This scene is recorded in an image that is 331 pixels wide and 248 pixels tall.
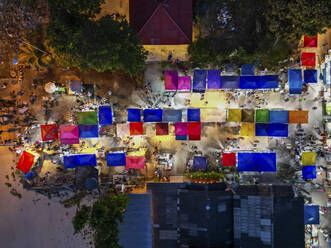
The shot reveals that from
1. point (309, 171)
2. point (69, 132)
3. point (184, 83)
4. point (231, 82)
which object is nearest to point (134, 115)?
point (184, 83)

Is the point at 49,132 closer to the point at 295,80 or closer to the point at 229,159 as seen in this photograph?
the point at 229,159

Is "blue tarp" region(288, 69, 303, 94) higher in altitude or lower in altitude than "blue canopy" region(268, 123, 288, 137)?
higher

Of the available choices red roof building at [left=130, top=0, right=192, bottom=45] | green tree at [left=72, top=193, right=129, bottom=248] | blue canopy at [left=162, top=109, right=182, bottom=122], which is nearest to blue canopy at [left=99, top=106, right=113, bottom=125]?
blue canopy at [left=162, top=109, right=182, bottom=122]

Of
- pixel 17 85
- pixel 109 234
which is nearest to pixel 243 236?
pixel 109 234

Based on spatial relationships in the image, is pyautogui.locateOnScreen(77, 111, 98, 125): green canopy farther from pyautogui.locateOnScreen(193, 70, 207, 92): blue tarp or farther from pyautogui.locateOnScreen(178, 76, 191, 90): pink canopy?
pyautogui.locateOnScreen(193, 70, 207, 92): blue tarp

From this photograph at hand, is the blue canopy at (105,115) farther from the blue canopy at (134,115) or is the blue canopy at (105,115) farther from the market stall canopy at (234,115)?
the market stall canopy at (234,115)
